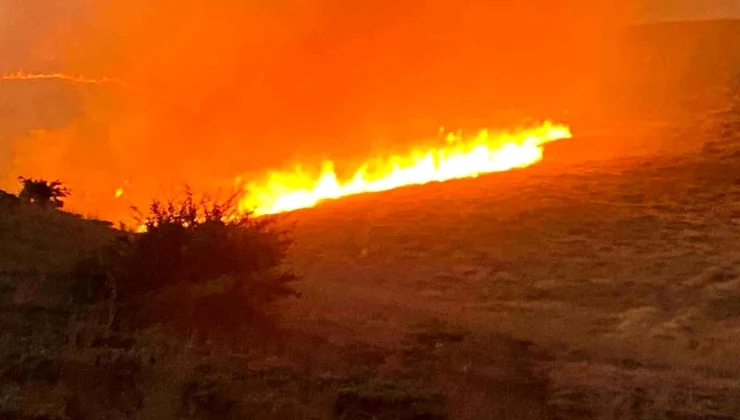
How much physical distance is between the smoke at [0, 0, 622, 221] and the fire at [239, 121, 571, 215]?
5.83 m

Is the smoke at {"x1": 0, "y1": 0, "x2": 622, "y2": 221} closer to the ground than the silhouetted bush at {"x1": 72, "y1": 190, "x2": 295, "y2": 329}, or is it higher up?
higher up

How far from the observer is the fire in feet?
66.2

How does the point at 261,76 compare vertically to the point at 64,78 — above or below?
above

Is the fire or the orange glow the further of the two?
the orange glow

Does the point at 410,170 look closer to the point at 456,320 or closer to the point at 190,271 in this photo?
the point at 456,320

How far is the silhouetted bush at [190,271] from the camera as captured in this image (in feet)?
24.1

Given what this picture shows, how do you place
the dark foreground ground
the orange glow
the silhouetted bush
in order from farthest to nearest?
the orange glow → the silhouetted bush → the dark foreground ground

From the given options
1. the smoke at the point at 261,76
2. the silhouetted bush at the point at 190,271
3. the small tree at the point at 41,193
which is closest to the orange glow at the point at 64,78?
the smoke at the point at 261,76

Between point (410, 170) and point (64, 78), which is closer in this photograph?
point (410, 170)

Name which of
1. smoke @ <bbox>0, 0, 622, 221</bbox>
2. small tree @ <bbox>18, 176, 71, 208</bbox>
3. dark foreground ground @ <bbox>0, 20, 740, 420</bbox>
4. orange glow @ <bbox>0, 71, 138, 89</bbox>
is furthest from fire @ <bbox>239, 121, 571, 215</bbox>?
orange glow @ <bbox>0, 71, 138, 89</bbox>

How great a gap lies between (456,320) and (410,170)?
1382cm

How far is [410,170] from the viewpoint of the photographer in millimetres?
22328

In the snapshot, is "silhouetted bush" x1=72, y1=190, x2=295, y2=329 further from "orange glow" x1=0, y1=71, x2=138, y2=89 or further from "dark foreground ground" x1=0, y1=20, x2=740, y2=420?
"orange glow" x1=0, y1=71, x2=138, y2=89

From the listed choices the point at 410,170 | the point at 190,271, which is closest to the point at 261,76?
the point at 410,170
